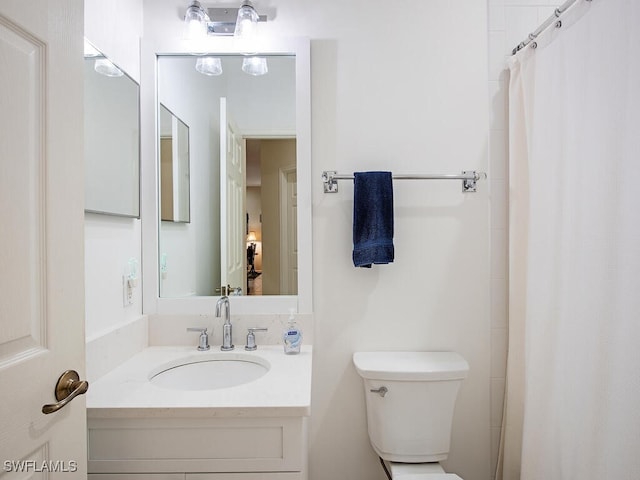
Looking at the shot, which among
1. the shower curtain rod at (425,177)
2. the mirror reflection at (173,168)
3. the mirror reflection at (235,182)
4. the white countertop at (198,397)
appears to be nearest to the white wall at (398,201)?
the shower curtain rod at (425,177)

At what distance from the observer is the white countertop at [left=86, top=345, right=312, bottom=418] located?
3.16 feet

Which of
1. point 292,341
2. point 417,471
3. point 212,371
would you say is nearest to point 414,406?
point 417,471

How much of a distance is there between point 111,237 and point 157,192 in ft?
1.02

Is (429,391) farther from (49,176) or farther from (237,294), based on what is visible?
(49,176)

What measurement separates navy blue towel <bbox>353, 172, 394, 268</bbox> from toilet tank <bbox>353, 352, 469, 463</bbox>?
43 cm

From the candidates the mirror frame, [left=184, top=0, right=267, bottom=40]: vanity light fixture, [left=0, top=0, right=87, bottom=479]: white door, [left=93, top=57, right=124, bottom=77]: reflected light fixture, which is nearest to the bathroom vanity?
[left=0, top=0, right=87, bottom=479]: white door

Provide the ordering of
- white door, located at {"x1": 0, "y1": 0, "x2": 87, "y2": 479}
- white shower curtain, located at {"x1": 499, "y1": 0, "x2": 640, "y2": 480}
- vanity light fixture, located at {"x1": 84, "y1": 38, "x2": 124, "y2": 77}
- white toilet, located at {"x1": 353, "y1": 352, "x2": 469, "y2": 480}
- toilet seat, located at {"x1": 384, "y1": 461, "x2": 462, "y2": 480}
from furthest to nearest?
white toilet, located at {"x1": 353, "y1": 352, "x2": 469, "y2": 480} → toilet seat, located at {"x1": 384, "y1": 461, "x2": 462, "y2": 480} → vanity light fixture, located at {"x1": 84, "y1": 38, "x2": 124, "y2": 77} → white shower curtain, located at {"x1": 499, "y1": 0, "x2": 640, "y2": 480} → white door, located at {"x1": 0, "y1": 0, "x2": 87, "y2": 479}

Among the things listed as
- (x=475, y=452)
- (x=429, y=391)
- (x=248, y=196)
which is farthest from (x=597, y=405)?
(x=248, y=196)

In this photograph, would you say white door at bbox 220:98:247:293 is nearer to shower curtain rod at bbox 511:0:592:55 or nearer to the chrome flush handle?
the chrome flush handle

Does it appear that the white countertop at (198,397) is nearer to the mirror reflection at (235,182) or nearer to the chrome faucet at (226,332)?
the chrome faucet at (226,332)

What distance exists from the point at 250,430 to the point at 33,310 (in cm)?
60

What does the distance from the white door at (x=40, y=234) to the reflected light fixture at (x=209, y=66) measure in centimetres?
72

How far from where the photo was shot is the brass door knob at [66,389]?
28.1 inches

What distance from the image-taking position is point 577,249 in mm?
1084
